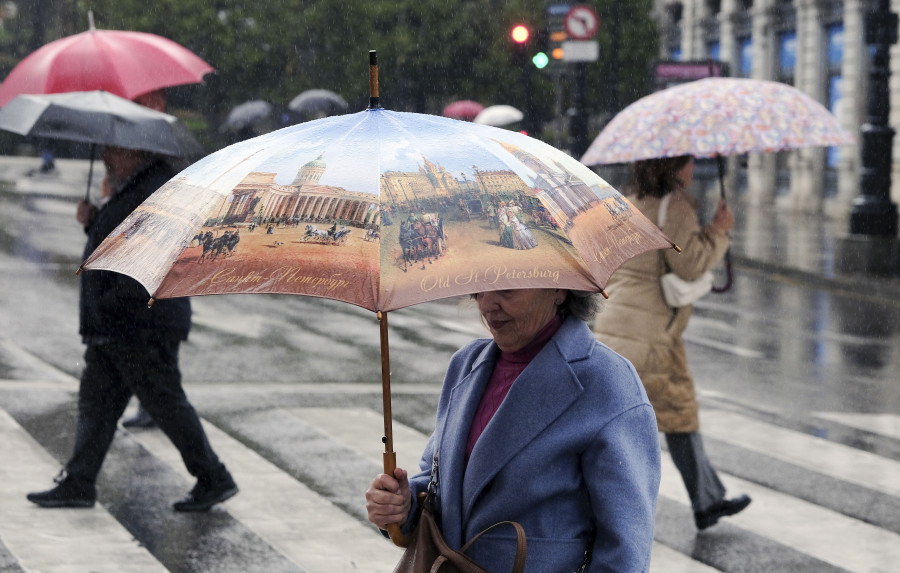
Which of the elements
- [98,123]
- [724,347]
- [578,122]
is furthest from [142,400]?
[578,122]

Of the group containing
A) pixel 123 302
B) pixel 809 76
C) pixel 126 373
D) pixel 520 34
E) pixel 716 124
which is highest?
pixel 520 34

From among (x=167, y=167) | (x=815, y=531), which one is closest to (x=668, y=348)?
(x=815, y=531)

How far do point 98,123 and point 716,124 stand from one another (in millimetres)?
2798

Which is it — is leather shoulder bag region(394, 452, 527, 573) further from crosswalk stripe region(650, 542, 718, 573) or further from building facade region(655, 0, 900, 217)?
building facade region(655, 0, 900, 217)

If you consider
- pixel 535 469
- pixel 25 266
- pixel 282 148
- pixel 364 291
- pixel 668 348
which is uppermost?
pixel 282 148

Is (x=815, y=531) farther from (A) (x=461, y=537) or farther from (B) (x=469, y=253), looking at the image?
(B) (x=469, y=253)

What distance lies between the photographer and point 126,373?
19.6ft

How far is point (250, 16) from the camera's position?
4544cm

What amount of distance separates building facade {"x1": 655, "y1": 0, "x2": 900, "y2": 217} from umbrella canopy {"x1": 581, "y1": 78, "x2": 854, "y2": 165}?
2086 cm

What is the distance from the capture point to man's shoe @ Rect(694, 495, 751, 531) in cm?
580

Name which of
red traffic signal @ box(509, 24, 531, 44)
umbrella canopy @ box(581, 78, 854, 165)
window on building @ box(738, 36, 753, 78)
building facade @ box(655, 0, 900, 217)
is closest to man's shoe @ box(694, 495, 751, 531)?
umbrella canopy @ box(581, 78, 854, 165)

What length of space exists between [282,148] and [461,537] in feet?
3.07

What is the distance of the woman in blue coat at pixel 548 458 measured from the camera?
269cm

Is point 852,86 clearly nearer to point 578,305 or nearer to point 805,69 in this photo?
point 805,69
